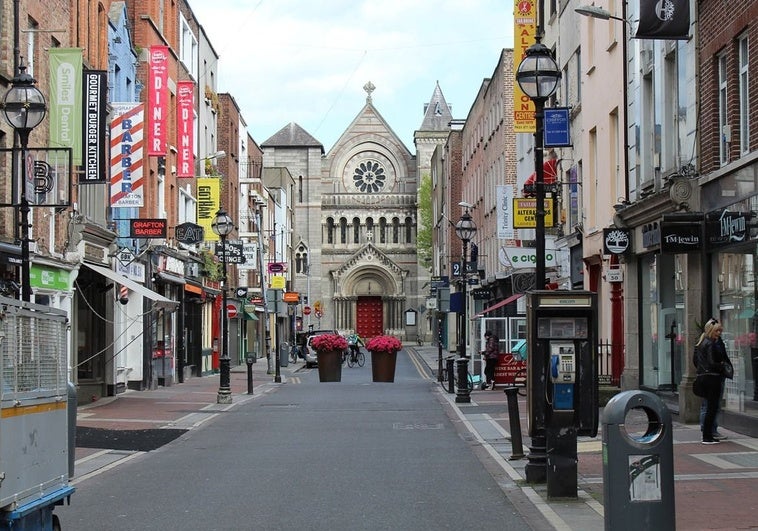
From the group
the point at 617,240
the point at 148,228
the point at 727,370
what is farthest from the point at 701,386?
the point at 148,228

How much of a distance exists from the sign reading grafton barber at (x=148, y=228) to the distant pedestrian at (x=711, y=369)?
17.0m

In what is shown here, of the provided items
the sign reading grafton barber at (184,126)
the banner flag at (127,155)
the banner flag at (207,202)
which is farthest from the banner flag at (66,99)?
the banner flag at (207,202)

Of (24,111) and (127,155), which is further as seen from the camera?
(127,155)

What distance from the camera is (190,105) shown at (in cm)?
4031

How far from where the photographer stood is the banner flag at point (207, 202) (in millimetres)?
46031

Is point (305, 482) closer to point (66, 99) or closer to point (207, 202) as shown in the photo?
point (66, 99)

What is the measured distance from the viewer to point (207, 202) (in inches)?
1811

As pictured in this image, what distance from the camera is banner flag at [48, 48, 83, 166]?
2405 cm

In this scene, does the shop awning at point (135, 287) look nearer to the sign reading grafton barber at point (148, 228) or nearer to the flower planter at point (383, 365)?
the sign reading grafton barber at point (148, 228)

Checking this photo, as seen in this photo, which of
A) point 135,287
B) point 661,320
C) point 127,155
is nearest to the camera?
point 661,320

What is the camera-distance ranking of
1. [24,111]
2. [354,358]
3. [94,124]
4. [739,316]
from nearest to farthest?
[24,111]
[739,316]
[94,124]
[354,358]

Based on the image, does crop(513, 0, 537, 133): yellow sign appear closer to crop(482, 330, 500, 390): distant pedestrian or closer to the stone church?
crop(482, 330, 500, 390): distant pedestrian

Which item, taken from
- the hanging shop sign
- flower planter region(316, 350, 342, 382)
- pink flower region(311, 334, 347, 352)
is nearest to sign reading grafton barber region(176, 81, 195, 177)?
pink flower region(311, 334, 347, 352)

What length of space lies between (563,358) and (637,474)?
384cm
